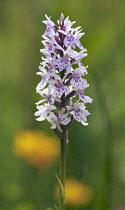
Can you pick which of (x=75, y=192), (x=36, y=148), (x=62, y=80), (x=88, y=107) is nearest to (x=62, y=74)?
(x=62, y=80)

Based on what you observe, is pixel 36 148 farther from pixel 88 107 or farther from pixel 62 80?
pixel 62 80

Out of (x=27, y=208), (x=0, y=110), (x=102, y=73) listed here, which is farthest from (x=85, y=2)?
(x=27, y=208)

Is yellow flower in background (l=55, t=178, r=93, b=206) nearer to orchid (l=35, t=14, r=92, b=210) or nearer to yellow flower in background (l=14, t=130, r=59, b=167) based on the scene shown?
yellow flower in background (l=14, t=130, r=59, b=167)

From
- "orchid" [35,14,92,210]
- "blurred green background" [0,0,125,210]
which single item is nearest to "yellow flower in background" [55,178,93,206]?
"blurred green background" [0,0,125,210]

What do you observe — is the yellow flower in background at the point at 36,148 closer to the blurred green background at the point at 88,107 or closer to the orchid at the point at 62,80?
the blurred green background at the point at 88,107

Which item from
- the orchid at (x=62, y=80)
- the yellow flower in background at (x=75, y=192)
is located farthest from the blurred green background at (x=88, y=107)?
the orchid at (x=62, y=80)
